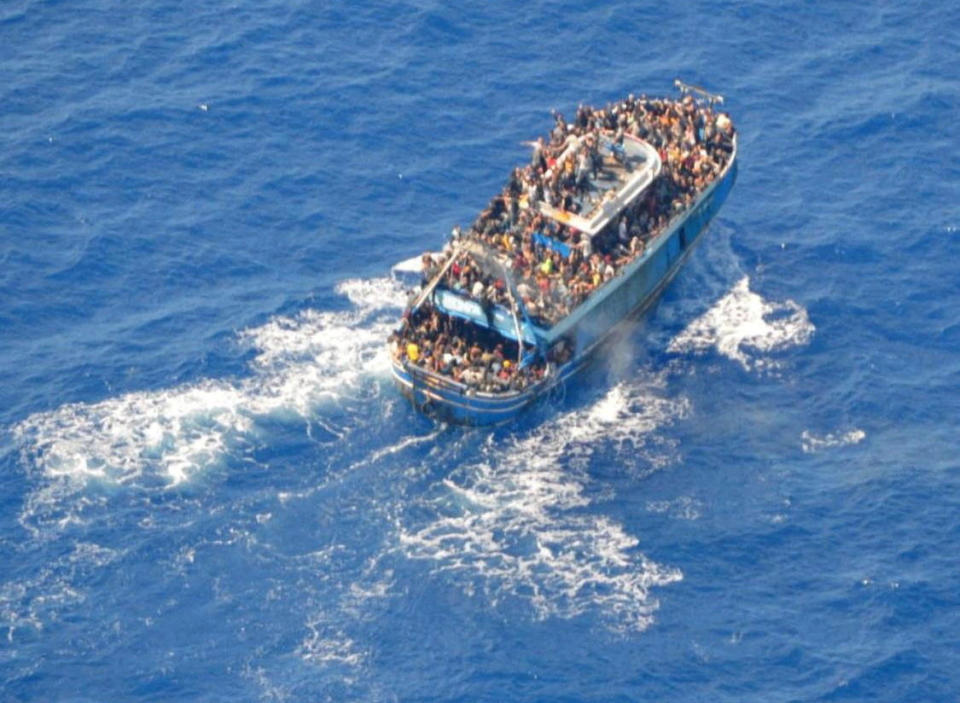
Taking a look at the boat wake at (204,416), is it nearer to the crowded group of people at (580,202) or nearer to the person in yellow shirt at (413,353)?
the person in yellow shirt at (413,353)

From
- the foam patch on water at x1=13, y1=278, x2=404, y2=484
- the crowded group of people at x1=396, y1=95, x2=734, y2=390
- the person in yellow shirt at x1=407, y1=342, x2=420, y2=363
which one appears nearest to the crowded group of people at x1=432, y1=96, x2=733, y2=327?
the crowded group of people at x1=396, y1=95, x2=734, y2=390

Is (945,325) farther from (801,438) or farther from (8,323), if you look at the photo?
(8,323)

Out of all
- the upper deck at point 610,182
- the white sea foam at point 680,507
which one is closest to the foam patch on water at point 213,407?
the upper deck at point 610,182

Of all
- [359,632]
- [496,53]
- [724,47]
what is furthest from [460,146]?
[359,632]

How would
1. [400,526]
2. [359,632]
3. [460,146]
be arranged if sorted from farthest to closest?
[460,146], [400,526], [359,632]

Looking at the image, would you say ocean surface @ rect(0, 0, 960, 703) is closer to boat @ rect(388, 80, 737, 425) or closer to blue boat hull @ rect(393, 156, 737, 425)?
blue boat hull @ rect(393, 156, 737, 425)
